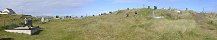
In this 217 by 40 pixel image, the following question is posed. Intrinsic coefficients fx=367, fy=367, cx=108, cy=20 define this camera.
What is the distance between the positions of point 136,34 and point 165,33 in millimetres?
3255

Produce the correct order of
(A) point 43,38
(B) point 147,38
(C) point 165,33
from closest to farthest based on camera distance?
(A) point 43,38, (B) point 147,38, (C) point 165,33

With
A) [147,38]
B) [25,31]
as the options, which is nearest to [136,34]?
[147,38]

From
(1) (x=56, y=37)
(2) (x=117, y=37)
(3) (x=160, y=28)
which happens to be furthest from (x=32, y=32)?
(3) (x=160, y=28)

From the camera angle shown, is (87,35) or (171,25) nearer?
(87,35)

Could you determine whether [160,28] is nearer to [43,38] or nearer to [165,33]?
[165,33]

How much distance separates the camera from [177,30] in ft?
131

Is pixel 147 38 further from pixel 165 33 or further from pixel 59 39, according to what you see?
pixel 59 39

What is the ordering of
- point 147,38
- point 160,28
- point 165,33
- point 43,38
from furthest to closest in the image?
point 160,28 → point 165,33 → point 147,38 → point 43,38

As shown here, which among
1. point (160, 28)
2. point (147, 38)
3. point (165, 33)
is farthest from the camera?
point (160, 28)

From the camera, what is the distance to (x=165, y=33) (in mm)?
38375

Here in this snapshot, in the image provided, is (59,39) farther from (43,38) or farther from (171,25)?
(171,25)

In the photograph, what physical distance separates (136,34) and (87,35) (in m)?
5.02

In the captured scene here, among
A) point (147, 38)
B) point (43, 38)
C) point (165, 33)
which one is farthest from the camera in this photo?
point (165, 33)

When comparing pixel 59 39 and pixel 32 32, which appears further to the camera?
pixel 32 32
